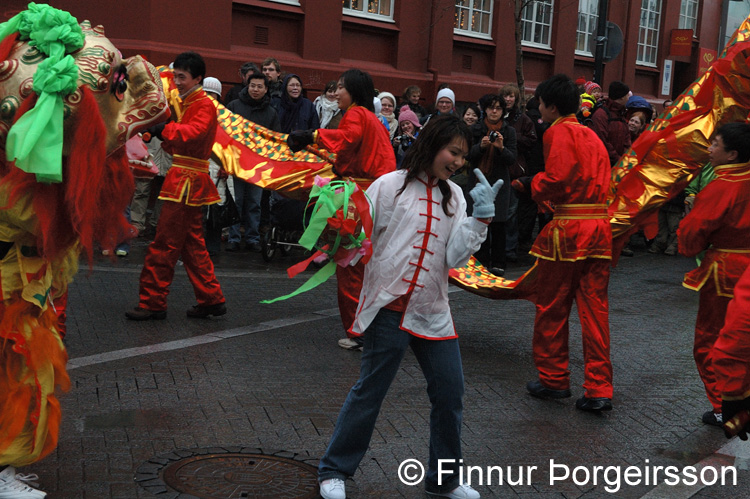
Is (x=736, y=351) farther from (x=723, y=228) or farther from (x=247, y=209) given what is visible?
(x=247, y=209)

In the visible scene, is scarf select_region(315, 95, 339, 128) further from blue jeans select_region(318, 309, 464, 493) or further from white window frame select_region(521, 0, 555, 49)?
white window frame select_region(521, 0, 555, 49)

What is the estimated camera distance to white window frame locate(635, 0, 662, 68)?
961 inches

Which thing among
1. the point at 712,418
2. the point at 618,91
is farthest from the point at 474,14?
the point at 712,418

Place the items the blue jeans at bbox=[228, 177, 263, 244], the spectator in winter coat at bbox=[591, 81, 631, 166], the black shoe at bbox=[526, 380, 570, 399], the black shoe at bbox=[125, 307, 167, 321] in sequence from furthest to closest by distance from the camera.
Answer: the spectator in winter coat at bbox=[591, 81, 631, 166], the blue jeans at bbox=[228, 177, 263, 244], the black shoe at bbox=[125, 307, 167, 321], the black shoe at bbox=[526, 380, 570, 399]

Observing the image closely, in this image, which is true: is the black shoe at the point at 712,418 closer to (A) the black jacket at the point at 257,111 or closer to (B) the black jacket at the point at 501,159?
(B) the black jacket at the point at 501,159

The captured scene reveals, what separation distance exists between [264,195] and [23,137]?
891 cm

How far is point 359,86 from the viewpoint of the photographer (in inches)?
274

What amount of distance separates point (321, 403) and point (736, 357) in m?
2.77

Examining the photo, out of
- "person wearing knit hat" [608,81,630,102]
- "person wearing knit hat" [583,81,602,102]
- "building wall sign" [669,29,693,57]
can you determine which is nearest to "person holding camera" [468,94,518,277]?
"person wearing knit hat" [608,81,630,102]

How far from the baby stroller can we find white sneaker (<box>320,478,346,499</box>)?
20.0ft

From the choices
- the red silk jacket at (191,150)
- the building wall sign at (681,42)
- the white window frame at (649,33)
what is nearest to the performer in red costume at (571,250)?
the red silk jacket at (191,150)

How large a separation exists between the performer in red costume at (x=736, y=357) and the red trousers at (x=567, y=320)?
2235 millimetres

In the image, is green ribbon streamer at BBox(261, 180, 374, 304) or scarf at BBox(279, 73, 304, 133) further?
scarf at BBox(279, 73, 304, 133)

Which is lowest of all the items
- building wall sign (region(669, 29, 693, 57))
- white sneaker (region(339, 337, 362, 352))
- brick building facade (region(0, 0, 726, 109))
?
white sneaker (region(339, 337, 362, 352))
